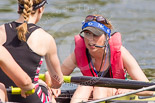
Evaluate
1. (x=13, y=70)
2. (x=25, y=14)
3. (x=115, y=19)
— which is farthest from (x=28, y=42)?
(x=115, y=19)

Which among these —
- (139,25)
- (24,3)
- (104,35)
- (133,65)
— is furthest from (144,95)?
(139,25)

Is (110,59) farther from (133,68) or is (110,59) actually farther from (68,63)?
(68,63)

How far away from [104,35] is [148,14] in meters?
6.89

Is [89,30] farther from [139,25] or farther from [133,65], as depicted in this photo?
[139,25]

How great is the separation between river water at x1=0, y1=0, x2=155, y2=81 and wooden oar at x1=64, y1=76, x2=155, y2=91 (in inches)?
90.9

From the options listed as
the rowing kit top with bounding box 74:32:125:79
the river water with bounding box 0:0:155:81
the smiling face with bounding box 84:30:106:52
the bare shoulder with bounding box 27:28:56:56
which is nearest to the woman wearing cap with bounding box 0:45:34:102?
the bare shoulder with bounding box 27:28:56:56

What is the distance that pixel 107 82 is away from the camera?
4770mm

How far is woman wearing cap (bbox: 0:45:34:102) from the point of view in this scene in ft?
11.2

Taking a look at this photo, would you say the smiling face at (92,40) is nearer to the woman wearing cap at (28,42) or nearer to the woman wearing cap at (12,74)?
the woman wearing cap at (28,42)

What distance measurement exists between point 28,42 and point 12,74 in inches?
15.1

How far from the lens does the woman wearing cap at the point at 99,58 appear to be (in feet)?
16.1

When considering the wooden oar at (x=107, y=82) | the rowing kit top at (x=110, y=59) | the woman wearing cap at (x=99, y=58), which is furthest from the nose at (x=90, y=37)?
the wooden oar at (x=107, y=82)

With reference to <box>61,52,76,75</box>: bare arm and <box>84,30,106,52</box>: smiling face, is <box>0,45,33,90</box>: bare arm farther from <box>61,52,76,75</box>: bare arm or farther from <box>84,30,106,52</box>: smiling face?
<box>61,52,76,75</box>: bare arm

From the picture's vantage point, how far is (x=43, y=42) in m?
3.82
